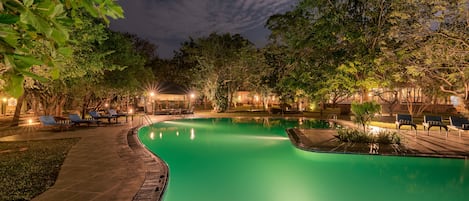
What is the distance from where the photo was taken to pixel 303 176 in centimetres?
823

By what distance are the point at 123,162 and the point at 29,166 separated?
6.96 ft

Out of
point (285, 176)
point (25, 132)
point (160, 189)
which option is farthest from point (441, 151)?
point (25, 132)

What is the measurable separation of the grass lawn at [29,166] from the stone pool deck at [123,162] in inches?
9.1

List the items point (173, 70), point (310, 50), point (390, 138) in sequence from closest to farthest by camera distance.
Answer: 1. point (390, 138)
2. point (310, 50)
3. point (173, 70)

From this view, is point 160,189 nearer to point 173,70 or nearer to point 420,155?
point 420,155

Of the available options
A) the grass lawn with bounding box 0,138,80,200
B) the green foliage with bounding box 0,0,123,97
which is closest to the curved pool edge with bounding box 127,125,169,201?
the grass lawn with bounding box 0,138,80,200

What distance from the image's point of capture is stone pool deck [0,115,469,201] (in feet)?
16.6

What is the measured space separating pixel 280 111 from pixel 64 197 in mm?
24837

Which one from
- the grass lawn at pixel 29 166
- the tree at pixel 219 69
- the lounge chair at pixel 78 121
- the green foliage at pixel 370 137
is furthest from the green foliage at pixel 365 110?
the tree at pixel 219 69

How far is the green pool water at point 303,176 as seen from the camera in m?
6.69

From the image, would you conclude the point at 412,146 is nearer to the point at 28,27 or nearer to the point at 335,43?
the point at 335,43

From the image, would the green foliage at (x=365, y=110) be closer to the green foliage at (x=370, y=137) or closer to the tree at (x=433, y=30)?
the green foliage at (x=370, y=137)

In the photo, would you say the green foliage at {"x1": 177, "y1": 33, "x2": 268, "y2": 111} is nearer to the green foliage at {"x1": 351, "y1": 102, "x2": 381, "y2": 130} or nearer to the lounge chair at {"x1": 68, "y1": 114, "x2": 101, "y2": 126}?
the lounge chair at {"x1": 68, "y1": 114, "x2": 101, "y2": 126}

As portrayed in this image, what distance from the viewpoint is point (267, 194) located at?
684 centimetres
